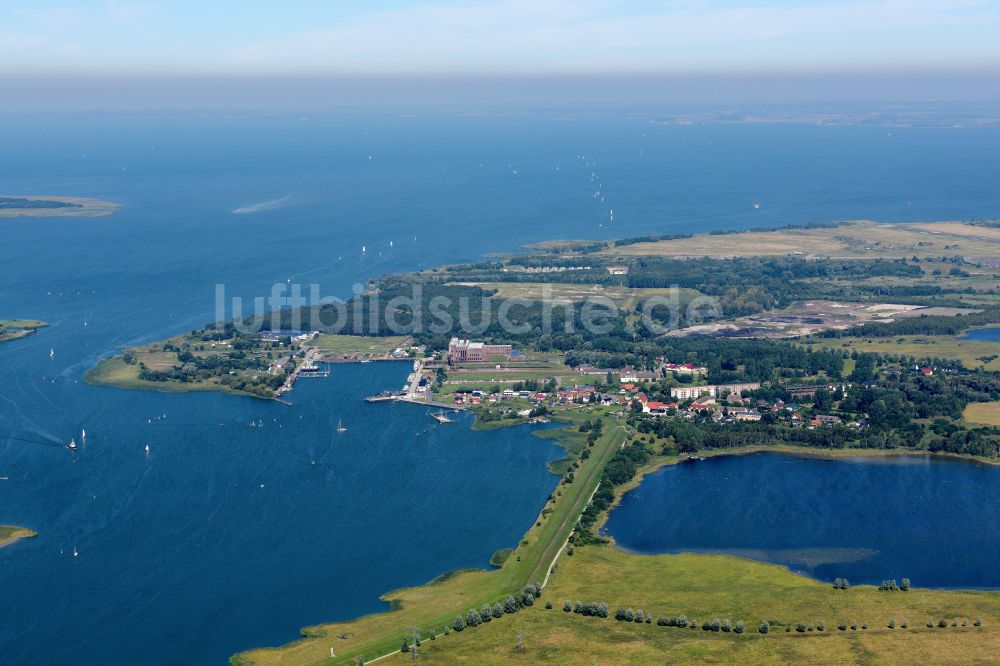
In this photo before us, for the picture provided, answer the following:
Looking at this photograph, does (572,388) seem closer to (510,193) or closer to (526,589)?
(526,589)

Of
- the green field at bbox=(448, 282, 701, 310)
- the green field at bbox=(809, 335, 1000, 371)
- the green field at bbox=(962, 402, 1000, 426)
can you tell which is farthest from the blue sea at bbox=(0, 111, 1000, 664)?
the green field at bbox=(809, 335, 1000, 371)

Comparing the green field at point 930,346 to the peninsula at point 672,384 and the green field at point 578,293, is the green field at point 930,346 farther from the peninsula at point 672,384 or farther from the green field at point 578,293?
the green field at point 578,293

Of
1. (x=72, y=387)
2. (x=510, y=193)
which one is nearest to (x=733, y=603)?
(x=72, y=387)

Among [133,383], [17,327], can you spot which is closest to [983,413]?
[133,383]

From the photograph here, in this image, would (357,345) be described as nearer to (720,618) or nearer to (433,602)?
(433,602)

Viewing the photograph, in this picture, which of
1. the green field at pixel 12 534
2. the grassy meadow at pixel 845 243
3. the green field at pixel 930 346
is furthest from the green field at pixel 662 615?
the grassy meadow at pixel 845 243

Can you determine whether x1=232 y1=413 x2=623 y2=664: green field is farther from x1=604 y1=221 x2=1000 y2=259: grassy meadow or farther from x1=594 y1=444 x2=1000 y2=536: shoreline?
x1=604 y1=221 x2=1000 y2=259: grassy meadow
